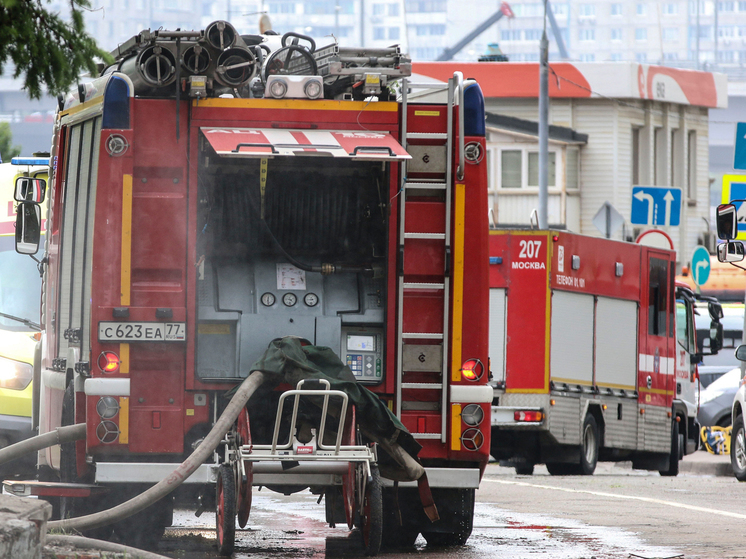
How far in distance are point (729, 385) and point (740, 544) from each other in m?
19.4

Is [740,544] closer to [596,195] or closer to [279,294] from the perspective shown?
[279,294]

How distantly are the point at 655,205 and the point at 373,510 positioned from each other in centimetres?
1649

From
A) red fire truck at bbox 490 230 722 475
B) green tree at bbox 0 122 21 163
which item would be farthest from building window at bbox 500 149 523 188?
red fire truck at bbox 490 230 722 475

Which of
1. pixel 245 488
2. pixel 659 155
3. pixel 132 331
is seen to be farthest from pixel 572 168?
pixel 245 488

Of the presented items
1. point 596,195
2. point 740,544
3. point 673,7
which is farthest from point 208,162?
point 673,7

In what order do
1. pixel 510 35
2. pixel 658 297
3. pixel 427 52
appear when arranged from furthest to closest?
pixel 427 52, pixel 510 35, pixel 658 297

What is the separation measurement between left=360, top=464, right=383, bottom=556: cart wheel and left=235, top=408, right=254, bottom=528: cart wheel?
643mm

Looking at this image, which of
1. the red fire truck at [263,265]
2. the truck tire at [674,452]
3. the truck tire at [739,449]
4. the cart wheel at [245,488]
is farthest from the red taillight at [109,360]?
the truck tire at [674,452]

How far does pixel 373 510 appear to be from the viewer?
25.4 feet

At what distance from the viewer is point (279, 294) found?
29.0ft

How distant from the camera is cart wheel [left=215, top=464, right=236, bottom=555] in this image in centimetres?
766

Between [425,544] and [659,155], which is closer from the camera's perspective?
[425,544]

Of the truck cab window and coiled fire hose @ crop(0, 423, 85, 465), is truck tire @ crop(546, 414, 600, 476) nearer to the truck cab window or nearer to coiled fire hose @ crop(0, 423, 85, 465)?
the truck cab window

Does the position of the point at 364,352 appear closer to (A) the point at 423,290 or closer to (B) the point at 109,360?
(A) the point at 423,290
